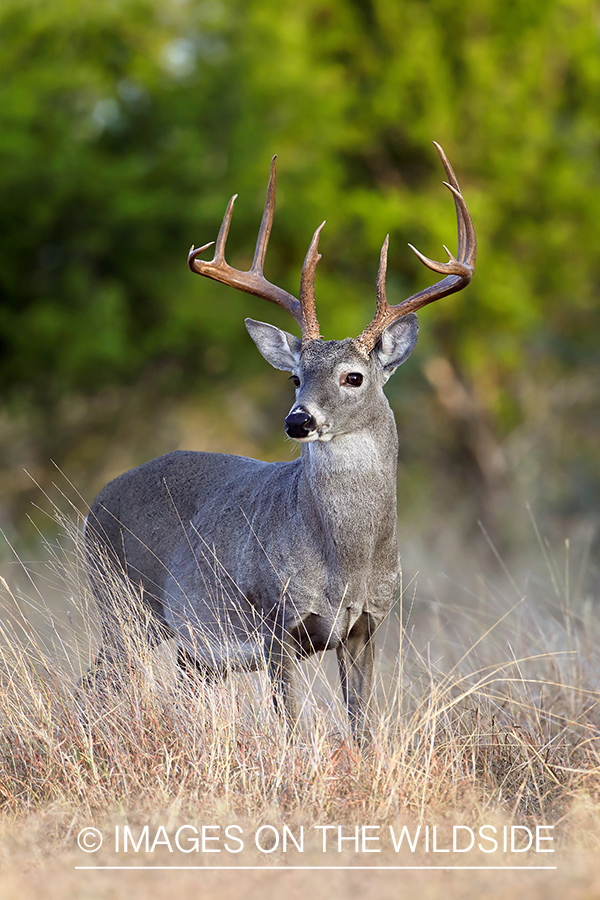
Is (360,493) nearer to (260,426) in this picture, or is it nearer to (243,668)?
(243,668)

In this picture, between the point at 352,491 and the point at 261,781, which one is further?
the point at 352,491

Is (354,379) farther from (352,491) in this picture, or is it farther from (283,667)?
(283,667)

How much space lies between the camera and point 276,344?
5.78 m

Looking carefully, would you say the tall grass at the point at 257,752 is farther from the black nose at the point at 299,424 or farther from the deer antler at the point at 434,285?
the deer antler at the point at 434,285

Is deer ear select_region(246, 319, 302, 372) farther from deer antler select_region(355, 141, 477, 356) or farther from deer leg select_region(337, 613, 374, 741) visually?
deer leg select_region(337, 613, 374, 741)

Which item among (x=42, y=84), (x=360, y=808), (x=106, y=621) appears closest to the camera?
(x=360, y=808)

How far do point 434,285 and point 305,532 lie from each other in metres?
1.29

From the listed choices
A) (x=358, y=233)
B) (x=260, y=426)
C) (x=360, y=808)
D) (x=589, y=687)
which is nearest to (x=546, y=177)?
(x=358, y=233)

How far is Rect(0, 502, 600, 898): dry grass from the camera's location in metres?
3.74

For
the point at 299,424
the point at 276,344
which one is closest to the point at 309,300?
the point at 276,344

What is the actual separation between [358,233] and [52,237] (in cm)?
552

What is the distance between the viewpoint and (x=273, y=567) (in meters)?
5.21

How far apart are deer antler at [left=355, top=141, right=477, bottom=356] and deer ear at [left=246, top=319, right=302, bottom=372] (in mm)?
426

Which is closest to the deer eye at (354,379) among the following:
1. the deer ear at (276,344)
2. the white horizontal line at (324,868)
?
the deer ear at (276,344)
